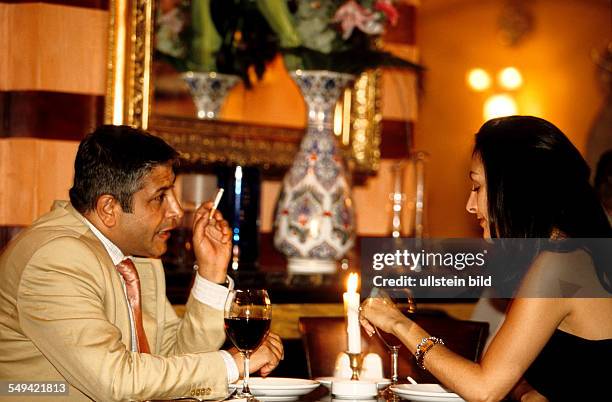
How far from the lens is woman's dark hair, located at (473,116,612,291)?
2160 mm

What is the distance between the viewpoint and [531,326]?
83.1 inches

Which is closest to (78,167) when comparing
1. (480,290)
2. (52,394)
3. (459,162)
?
(52,394)

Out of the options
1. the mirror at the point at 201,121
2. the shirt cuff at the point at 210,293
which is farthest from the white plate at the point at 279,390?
the mirror at the point at 201,121

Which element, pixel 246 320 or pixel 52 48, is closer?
pixel 246 320

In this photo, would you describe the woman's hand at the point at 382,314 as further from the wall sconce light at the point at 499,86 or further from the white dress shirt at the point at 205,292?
the wall sconce light at the point at 499,86

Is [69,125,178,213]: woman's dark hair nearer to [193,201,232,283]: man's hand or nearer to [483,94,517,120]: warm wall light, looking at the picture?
[193,201,232,283]: man's hand

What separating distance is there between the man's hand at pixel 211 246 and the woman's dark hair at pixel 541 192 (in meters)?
0.69

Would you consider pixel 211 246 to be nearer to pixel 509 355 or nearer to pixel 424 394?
pixel 424 394

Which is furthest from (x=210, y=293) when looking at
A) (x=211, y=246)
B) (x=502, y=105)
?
(x=502, y=105)

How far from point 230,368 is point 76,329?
1.07ft

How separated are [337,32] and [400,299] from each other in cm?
142

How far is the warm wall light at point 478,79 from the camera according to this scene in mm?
8227

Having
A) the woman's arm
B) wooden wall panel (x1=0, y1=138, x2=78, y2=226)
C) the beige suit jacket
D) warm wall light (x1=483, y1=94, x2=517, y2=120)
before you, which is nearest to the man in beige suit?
the beige suit jacket

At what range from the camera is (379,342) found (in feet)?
9.27
